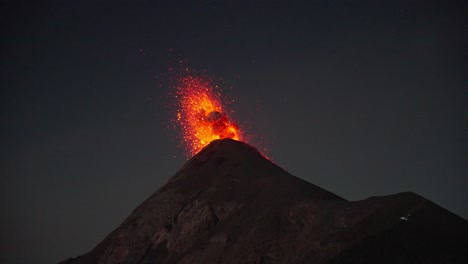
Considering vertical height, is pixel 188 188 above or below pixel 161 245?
above

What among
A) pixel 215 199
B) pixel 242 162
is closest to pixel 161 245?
pixel 215 199

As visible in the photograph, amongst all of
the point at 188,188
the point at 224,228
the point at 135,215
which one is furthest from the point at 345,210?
the point at 135,215

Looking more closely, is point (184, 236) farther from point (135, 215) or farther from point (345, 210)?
point (345, 210)

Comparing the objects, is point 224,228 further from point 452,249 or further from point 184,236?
point 452,249

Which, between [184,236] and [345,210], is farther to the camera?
[184,236]

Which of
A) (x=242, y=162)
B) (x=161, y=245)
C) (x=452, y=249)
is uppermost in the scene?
(x=242, y=162)

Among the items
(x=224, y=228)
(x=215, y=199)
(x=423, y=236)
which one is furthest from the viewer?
(x=215, y=199)

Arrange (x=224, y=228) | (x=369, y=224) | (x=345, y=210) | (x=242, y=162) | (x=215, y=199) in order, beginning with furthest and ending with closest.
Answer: (x=242, y=162) < (x=215, y=199) < (x=224, y=228) < (x=345, y=210) < (x=369, y=224)
